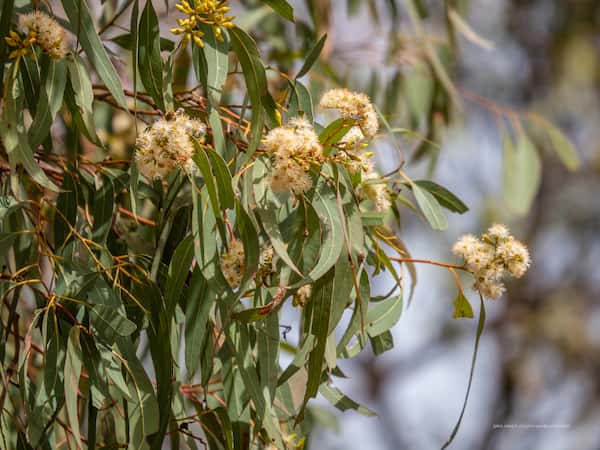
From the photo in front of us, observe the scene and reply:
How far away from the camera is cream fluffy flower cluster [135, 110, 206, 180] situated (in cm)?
98

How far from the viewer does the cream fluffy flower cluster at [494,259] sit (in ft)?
3.71

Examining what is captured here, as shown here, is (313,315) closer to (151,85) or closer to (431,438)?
(151,85)

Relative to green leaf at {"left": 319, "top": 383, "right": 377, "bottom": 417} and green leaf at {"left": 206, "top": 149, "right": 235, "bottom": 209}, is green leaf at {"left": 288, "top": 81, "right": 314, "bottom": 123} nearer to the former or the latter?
green leaf at {"left": 206, "top": 149, "right": 235, "bottom": 209}

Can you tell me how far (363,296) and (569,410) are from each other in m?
5.03

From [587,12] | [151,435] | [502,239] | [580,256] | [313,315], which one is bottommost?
[580,256]

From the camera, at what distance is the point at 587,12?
18.3 ft

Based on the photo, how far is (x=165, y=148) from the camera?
3.23 feet

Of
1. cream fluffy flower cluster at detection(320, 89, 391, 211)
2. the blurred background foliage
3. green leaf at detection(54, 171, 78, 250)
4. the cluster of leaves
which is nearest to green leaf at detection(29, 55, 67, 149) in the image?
the cluster of leaves

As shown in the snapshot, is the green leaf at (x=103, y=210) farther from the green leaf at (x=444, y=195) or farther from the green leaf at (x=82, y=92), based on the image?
the green leaf at (x=444, y=195)

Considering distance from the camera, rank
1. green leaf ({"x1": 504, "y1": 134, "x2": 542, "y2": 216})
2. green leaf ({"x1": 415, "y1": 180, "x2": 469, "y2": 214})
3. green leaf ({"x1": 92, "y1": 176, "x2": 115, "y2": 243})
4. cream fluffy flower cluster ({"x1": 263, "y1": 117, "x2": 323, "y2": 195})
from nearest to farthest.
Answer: cream fluffy flower cluster ({"x1": 263, "y1": 117, "x2": 323, "y2": 195}) → green leaf ({"x1": 92, "y1": 176, "x2": 115, "y2": 243}) → green leaf ({"x1": 415, "y1": 180, "x2": 469, "y2": 214}) → green leaf ({"x1": 504, "y1": 134, "x2": 542, "y2": 216})

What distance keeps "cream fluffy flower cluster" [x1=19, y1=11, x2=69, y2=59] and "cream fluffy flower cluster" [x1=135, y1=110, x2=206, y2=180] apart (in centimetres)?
21

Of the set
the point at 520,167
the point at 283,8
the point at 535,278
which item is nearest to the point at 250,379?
the point at 283,8

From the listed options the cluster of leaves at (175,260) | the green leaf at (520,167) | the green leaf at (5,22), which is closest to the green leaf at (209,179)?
the cluster of leaves at (175,260)

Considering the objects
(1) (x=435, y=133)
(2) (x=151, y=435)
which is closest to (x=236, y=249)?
(2) (x=151, y=435)
